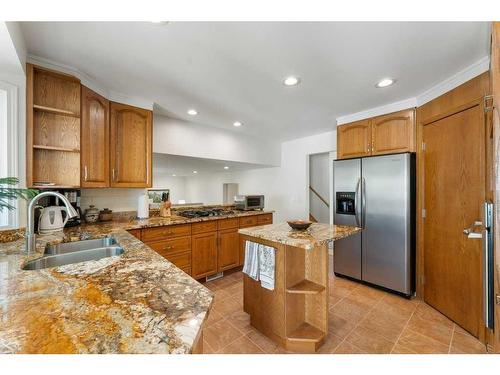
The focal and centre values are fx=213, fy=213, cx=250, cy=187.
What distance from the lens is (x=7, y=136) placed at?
1.46m

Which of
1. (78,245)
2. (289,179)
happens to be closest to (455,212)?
(289,179)

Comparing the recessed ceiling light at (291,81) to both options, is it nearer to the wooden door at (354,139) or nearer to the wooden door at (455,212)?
the wooden door at (354,139)

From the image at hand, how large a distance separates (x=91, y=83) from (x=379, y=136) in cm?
310

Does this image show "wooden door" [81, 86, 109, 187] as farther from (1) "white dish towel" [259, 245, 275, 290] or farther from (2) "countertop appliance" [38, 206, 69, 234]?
(1) "white dish towel" [259, 245, 275, 290]

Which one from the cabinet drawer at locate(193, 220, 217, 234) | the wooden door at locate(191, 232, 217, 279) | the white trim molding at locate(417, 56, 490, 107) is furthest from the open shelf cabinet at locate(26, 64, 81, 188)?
the white trim molding at locate(417, 56, 490, 107)

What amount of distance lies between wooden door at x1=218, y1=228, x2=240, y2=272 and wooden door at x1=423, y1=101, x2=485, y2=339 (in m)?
2.23

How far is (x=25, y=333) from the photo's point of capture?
531 millimetres

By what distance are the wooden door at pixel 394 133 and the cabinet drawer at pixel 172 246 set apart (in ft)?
8.30

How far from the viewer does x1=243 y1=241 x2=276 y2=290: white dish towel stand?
1.64 m

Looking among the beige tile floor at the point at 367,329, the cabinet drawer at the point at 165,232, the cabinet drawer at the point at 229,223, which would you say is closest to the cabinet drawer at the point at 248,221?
the cabinet drawer at the point at 229,223

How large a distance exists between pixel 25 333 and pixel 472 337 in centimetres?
275

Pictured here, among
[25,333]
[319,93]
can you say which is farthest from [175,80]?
[25,333]

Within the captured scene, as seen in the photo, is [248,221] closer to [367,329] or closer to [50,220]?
[367,329]

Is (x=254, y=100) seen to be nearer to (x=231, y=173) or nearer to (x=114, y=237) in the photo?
(x=114, y=237)
